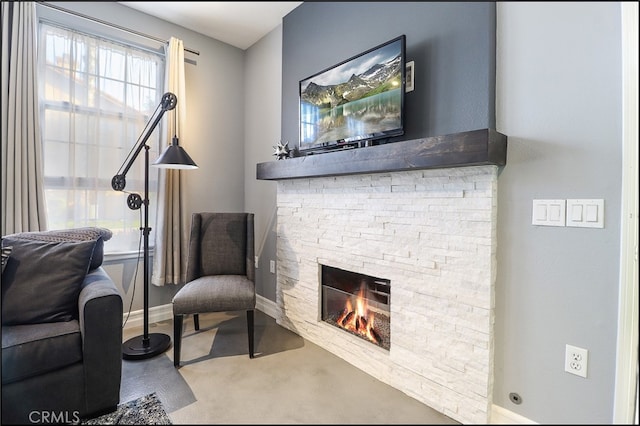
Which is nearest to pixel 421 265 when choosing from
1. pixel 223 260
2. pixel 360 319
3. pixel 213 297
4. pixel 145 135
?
pixel 360 319

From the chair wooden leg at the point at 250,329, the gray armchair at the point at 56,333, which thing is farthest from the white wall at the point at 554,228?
the gray armchair at the point at 56,333

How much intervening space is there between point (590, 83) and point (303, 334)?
79.3 inches

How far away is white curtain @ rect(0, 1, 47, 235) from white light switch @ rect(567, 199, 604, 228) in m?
2.26

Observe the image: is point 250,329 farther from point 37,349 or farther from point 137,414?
point 37,349

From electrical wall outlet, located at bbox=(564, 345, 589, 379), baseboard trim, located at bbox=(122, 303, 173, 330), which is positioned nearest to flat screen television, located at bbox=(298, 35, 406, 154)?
electrical wall outlet, located at bbox=(564, 345, 589, 379)

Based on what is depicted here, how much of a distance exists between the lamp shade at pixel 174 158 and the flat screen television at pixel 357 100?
0.71 m

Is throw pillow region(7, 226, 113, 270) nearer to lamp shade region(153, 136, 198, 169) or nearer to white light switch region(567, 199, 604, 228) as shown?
lamp shade region(153, 136, 198, 169)

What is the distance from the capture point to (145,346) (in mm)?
1909

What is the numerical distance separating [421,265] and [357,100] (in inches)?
35.9

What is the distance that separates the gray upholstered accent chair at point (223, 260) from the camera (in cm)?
184

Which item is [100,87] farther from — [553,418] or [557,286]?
[553,418]

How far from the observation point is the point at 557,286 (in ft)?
3.32

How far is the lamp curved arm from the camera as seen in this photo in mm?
1690

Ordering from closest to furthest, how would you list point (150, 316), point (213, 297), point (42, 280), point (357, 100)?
point (42, 280) → point (357, 100) → point (213, 297) → point (150, 316)
